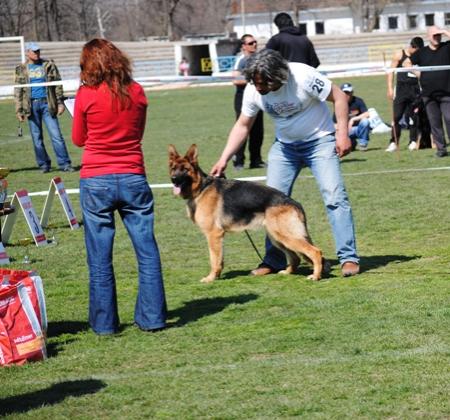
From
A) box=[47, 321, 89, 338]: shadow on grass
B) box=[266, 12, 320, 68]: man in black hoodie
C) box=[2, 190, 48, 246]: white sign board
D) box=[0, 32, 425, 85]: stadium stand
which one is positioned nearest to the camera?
box=[47, 321, 89, 338]: shadow on grass

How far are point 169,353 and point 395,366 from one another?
4.50 ft

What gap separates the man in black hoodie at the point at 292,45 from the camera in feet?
44.9

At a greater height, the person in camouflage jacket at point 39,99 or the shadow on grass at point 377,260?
the person in camouflage jacket at point 39,99

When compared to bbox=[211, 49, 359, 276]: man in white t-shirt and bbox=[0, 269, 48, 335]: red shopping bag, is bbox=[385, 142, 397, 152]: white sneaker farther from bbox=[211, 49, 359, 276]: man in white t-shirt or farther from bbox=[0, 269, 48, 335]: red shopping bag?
bbox=[0, 269, 48, 335]: red shopping bag

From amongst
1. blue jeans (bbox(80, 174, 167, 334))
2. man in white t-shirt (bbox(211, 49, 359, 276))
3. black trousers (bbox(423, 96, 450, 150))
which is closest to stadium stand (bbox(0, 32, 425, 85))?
black trousers (bbox(423, 96, 450, 150))

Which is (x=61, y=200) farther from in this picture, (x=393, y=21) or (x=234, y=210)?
(x=393, y=21)

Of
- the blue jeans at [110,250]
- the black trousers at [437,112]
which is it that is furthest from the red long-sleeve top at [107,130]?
the black trousers at [437,112]

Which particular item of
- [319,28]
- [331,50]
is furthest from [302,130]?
[319,28]

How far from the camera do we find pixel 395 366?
17.8ft

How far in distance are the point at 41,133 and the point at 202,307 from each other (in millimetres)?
9837

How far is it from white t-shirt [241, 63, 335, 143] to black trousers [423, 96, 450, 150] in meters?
7.72

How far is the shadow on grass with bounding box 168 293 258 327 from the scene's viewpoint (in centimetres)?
697

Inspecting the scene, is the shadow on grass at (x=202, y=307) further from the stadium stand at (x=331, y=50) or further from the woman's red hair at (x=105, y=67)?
the stadium stand at (x=331, y=50)

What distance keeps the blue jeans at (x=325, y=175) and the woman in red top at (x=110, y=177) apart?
1822 mm
